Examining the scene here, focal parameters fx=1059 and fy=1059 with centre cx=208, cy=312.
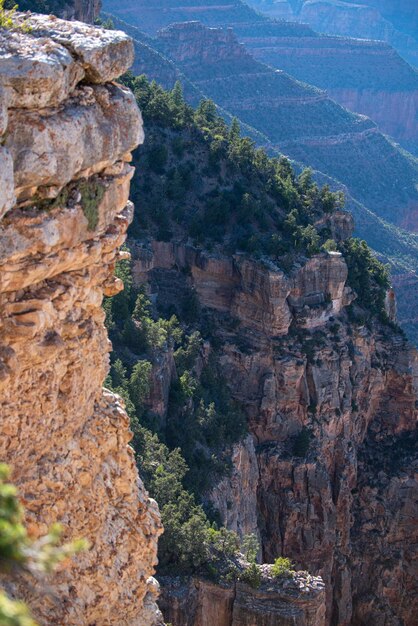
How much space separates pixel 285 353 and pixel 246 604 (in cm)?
2091

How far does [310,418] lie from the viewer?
54.2 meters

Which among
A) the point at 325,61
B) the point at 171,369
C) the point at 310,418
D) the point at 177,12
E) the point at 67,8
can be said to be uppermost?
the point at 67,8

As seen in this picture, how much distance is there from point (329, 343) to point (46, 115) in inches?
1631

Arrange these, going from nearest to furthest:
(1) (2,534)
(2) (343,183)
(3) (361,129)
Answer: (1) (2,534) < (2) (343,183) < (3) (361,129)

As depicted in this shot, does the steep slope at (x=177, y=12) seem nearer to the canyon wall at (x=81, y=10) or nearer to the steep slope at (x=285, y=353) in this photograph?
the canyon wall at (x=81, y=10)

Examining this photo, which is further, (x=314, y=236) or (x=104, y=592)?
(x=314, y=236)

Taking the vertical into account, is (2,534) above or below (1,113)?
below

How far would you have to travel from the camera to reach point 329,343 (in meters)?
54.4

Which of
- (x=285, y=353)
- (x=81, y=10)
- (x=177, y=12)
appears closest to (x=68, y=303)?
(x=285, y=353)

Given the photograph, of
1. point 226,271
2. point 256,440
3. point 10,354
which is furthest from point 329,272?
point 10,354

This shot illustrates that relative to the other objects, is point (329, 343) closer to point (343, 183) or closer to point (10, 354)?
point (10, 354)

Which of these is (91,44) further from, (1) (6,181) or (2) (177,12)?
(2) (177,12)

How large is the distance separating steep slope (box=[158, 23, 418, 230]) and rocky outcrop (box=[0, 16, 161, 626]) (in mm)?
121242

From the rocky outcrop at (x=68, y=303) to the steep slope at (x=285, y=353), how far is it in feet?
101
